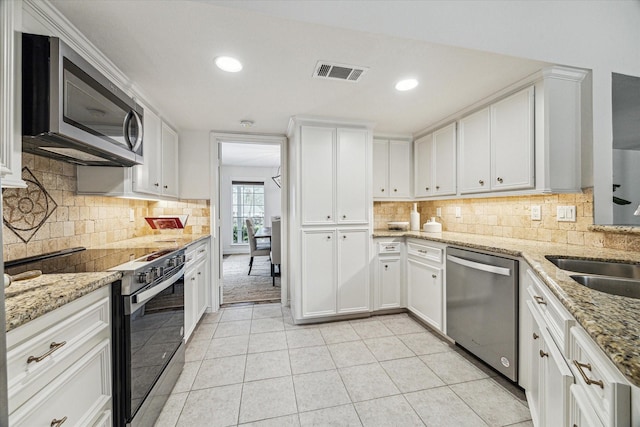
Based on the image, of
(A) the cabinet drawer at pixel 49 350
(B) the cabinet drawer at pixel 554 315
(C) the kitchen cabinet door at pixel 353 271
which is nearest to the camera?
(A) the cabinet drawer at pixel 49 350

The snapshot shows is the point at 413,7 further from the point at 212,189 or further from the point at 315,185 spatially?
the point at 212,189

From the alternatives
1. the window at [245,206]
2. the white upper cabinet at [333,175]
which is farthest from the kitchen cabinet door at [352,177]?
the window at [245,206]

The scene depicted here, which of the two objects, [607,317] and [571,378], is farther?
[571,378]

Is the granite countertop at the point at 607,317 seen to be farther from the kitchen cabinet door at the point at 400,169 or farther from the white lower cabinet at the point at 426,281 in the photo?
the kitchen cabinet door at the point at 400,169

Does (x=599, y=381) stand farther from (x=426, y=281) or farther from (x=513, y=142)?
(x=426, y=281)

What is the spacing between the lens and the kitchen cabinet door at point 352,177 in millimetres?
2967

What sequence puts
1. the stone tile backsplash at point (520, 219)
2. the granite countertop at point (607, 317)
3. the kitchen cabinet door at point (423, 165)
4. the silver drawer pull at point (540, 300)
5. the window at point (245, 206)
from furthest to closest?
1. the window at point (245, 206)
2. the kitchen cabinet door at point (423, 165)
3. the stone tile backsplash at point (520, 219)
4. the silver drawer pull at point (540, 300)
5. the granite countertop at point (607, 317)

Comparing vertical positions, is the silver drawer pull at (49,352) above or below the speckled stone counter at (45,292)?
below

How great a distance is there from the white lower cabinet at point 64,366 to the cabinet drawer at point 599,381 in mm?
1480

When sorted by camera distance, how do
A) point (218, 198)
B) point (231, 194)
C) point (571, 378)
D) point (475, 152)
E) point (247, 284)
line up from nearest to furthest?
point (571, 378), point (475, 152), point (218, 198), point (247, 284), point (231, 194)

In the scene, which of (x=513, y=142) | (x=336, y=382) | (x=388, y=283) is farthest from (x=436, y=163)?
(x=336, y=382)

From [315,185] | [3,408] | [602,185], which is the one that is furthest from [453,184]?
[3,408]

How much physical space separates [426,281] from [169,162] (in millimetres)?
2942

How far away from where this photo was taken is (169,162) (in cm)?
291
